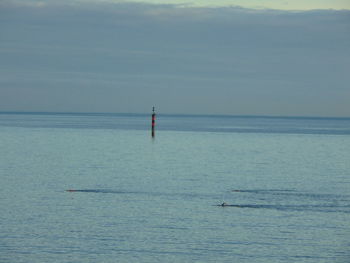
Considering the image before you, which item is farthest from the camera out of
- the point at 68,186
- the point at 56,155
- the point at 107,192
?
the point at 56,155

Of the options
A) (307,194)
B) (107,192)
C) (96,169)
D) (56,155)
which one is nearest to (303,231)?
(307,194)

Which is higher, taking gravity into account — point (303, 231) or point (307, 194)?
point (307, 194)

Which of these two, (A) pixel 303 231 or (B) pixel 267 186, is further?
(B) pixel 267 186

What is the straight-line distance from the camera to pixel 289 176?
211 ft

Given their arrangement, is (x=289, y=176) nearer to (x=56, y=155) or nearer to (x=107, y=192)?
(x=107, y=192)

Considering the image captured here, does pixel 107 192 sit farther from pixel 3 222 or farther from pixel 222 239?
pixel 222 239

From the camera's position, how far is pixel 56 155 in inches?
3342

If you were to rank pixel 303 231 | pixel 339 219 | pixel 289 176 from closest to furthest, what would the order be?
pixel 303 231
pixel 339 219
pixel 289 176

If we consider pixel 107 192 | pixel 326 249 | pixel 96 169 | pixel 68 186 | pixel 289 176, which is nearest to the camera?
pixel 326 249

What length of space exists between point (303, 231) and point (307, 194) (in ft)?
48.8

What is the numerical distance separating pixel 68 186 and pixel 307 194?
1840 cm

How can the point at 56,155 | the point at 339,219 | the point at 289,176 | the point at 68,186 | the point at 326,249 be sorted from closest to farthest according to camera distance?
the point at 326,249, the point at 339,219, the point at 68,186, the point at 289,176, the point at 56,155

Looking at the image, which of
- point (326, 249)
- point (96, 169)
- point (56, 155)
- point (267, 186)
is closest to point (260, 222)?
point (326, 249)

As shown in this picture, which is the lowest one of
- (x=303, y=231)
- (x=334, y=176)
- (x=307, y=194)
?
(x=303, y=231)
